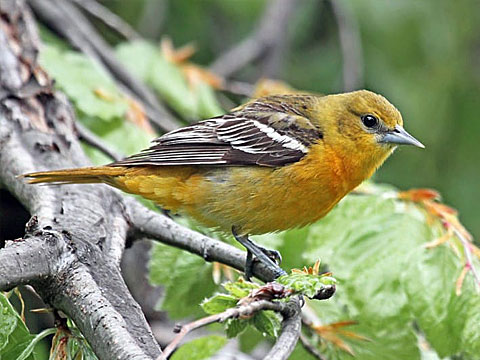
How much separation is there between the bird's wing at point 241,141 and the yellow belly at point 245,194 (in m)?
0.06

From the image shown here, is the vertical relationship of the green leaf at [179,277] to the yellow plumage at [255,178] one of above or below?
below

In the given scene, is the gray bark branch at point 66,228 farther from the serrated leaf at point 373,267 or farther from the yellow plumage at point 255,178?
the serrated leaf at point 373,267

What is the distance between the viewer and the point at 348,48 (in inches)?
250

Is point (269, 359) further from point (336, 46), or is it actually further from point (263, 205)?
point (336, 46)

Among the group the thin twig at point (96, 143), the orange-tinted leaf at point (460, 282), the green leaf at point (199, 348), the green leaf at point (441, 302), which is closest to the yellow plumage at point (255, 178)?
the thin twig at point (96, 143)

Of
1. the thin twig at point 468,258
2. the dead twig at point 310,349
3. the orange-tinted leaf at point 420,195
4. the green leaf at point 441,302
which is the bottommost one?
the dead twig at point 310,349

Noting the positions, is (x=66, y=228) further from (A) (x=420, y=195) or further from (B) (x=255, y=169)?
(A) (x=420, y=195)

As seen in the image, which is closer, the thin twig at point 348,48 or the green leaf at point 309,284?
the green leaf at point 309,284

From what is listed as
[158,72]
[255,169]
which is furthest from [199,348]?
[158,72]

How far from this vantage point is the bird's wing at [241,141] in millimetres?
3990

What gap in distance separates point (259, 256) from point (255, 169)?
0.59 meters

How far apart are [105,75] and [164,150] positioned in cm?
114

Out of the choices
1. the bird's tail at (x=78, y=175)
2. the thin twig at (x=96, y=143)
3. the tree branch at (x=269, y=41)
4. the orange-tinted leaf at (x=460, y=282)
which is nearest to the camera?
the bird's tail at (x=78, y=175)

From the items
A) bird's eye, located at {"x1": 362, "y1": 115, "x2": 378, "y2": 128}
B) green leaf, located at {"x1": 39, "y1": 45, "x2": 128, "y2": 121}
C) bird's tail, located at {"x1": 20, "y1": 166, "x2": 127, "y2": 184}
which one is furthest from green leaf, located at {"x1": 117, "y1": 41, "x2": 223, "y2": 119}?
bird's tail, located at {"x1": 20, "y1": 166, "x2": 127, "y2": 184}
